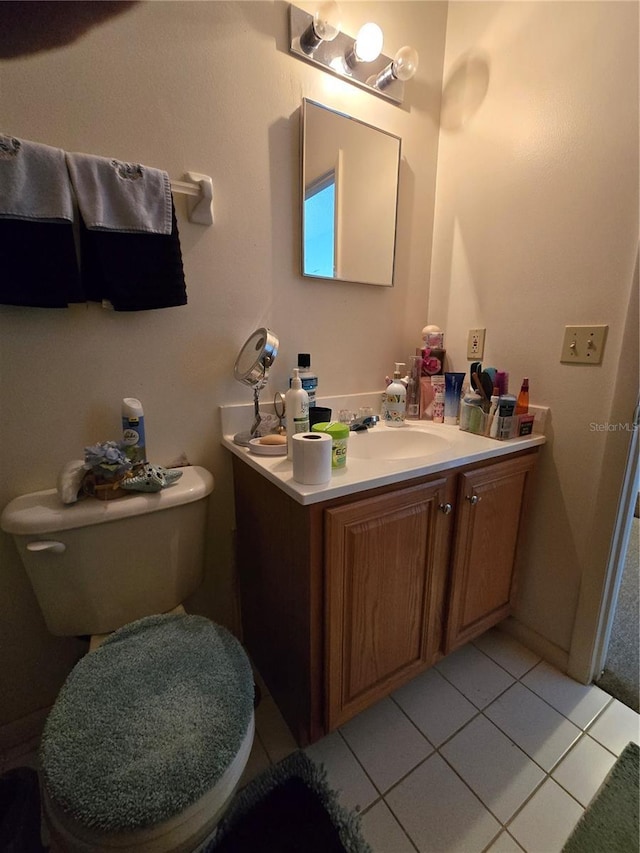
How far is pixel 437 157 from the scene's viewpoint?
Result: 1.37 metres

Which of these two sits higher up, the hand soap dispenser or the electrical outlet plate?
the electrical outlet plate

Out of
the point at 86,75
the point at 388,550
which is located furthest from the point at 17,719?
the point at 86,75

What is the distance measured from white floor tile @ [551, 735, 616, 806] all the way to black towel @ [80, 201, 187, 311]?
1.59m

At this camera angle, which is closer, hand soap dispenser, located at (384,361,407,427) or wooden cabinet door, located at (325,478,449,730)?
wooden cabinet door, located at (325,478,449,730)

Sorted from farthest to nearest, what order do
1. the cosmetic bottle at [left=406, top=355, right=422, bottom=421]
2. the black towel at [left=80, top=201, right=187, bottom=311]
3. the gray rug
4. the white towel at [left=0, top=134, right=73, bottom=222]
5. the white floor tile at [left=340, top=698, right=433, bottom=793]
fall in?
the cosmetic bottle at [left=406, top=355, right=422, bottom=421], the gray rug, the white floor tile at [left=340, top=698, right=433, bottom=793], the black towel at [left=80, top=201, right=187, bottom=311], the white towel at [left=0, top=134, right=73, bottom=222]

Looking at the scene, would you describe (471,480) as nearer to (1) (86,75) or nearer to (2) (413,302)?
(2) (413,302)

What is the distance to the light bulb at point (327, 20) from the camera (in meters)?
0.94

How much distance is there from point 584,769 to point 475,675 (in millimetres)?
320

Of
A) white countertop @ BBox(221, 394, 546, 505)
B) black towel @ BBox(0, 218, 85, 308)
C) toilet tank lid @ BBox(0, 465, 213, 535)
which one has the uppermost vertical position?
black towel @ BBox(0, 218, 85, 308)

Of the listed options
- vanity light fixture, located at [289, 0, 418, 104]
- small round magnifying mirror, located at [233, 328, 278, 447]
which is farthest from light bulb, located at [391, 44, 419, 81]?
small round magnifying mirror, located at [233, 328, 278, 447]

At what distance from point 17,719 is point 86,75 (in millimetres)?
1644

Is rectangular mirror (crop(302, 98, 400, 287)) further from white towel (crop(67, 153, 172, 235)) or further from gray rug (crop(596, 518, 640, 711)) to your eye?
gray rug (crop(596, 518, 640, 711))

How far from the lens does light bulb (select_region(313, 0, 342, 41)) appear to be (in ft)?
3.09

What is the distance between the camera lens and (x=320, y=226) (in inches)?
44.6
